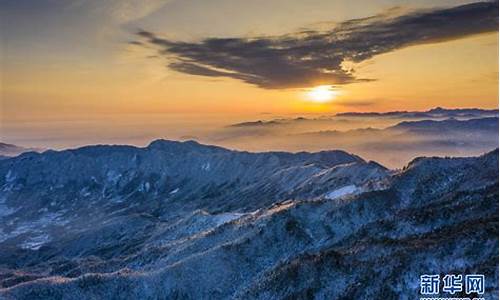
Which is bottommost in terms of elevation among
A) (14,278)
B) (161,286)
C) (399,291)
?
(14,278)

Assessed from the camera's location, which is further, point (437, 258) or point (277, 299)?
point (277, 299)

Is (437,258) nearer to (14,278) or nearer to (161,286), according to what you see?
(161,286)

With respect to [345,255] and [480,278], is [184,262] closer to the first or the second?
[345,255]

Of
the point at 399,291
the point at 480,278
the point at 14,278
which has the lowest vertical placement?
the point at 14,278

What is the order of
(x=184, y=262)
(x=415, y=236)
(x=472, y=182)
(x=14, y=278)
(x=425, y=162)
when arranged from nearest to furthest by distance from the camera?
(x=415, y=236), (x=472, y=182), (x=184, y=262), (x=425, y=162), (x=14, y=278)

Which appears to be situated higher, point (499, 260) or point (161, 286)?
point (499, 260)

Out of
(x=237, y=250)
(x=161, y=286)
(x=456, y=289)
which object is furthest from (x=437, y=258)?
(x=161, y=286)

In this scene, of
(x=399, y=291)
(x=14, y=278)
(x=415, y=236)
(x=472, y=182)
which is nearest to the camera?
(x=399, y=291)

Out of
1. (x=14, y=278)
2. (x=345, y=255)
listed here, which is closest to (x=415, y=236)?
(x=345, y=255)

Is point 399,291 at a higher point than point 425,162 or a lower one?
lower
